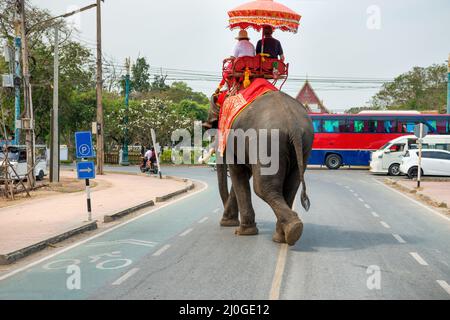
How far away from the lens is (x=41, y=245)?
34.4 feet

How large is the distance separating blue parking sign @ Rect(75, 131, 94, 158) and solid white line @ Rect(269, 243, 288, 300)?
18.2 ft

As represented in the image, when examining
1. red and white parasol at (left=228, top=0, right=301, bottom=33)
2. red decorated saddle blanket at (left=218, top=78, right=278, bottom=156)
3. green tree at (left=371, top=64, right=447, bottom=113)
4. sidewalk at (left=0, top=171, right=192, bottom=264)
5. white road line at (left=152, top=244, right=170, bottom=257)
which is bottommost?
sidewalk at (left=0, top=171, right=192, bottom=264)

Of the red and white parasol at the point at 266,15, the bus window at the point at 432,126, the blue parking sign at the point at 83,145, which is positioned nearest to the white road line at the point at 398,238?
A: the red and white parasol at the point at 266,15

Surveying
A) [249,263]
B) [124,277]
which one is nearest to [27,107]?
[124,277]

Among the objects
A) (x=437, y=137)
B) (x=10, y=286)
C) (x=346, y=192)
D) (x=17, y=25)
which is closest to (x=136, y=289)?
(x=10, y=286)

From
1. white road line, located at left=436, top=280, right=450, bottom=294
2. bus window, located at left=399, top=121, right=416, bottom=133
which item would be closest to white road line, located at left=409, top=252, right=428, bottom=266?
white road line, located at left=436, top=280, right=450, bottom=294

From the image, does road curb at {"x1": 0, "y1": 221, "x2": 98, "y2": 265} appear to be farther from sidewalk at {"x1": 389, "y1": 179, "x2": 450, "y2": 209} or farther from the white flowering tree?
the white flowering tree

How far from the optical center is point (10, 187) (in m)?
19.5

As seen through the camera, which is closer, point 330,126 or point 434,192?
point 434,192

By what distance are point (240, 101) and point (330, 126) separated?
96.1 ft

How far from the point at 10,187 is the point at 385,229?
1283 cm

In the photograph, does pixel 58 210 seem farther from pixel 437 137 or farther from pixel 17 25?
pixel 437 137

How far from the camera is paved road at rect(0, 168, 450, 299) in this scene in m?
7.17

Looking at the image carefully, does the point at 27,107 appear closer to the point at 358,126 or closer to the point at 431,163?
the point at 431,163
